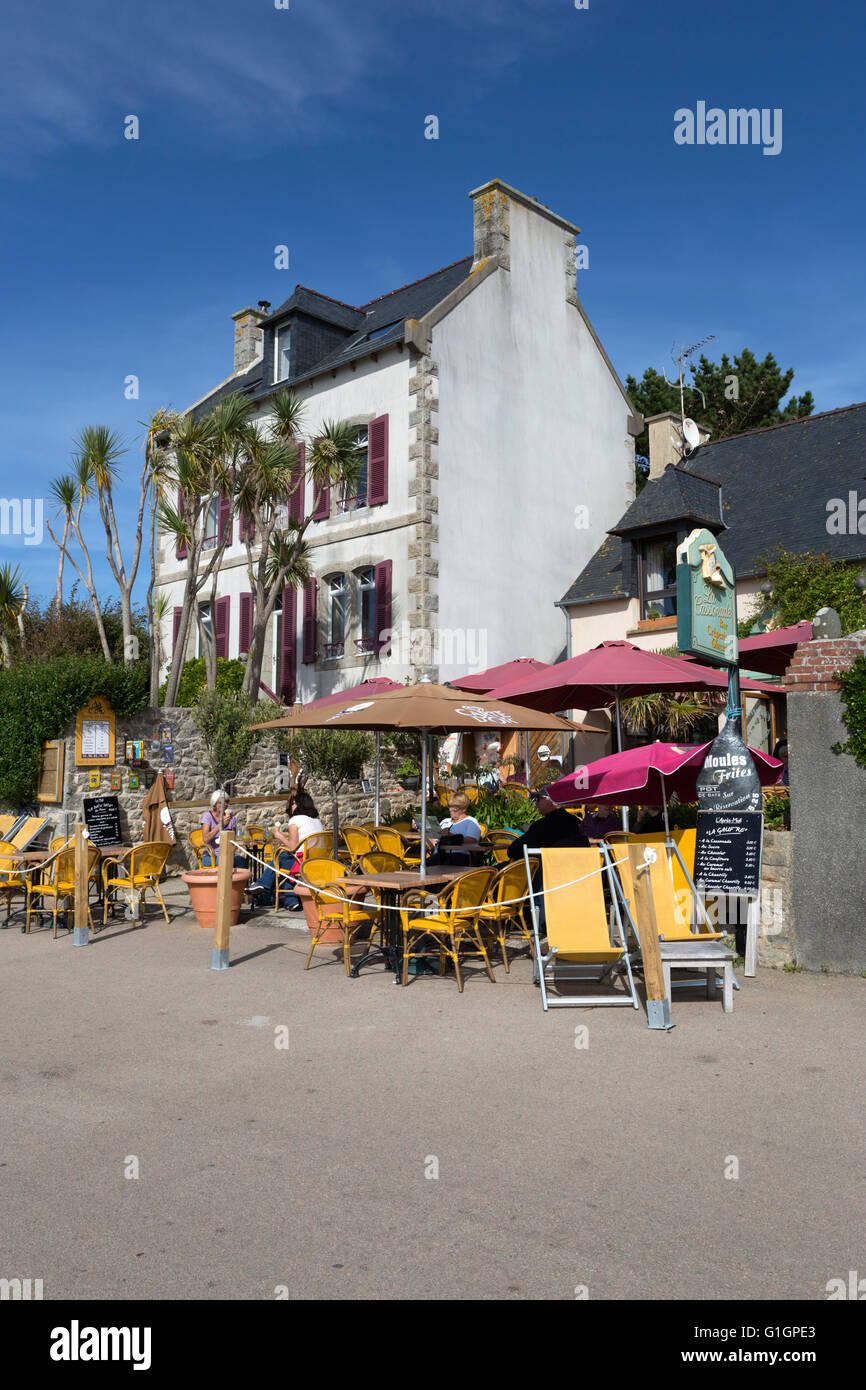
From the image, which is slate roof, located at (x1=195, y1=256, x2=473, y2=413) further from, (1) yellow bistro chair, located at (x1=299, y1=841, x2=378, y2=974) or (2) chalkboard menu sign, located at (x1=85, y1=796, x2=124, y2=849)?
(1) yellow bistro chair, located at (x1=299, y1=841, x2=378, y2=974)

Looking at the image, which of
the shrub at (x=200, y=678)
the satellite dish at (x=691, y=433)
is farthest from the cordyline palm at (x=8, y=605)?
the satellite dish at (x=691, y=433)

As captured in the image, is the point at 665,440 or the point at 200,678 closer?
the point at 665,440

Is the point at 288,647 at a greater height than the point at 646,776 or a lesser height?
greater

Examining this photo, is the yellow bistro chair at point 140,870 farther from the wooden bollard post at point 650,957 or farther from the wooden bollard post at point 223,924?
the wooden bollard post at point 650,957

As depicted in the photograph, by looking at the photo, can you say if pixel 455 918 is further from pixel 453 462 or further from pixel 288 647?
pixel 288 647

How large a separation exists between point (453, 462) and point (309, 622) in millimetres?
4619

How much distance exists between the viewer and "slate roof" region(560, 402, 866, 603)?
17.6 m

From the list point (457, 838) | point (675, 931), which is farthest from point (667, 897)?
point (457, 838)

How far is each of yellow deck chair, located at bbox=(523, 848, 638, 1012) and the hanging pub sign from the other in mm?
2006

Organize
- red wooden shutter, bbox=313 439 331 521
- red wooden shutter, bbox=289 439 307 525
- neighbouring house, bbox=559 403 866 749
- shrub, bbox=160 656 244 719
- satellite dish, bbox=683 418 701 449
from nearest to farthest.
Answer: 1. neighbouring house, bbox=559 403 866 749
2. red wooden shutter, bbox=313 439 331 521
3. satellite dish, bbox=683 418 701 449
4. red wooden shutter, bbox=289 439 307 525
5. shrub, bbox=160 656 244 719

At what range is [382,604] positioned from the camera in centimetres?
1997

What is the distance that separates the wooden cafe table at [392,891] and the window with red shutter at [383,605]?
1137 cm

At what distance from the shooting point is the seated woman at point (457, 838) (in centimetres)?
987

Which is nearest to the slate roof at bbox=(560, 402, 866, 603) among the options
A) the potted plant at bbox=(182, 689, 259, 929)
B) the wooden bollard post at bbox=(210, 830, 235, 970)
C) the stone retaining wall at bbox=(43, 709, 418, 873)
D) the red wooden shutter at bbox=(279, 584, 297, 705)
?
the red wooden shutter at bbox=(279, 584, 297, 705)
